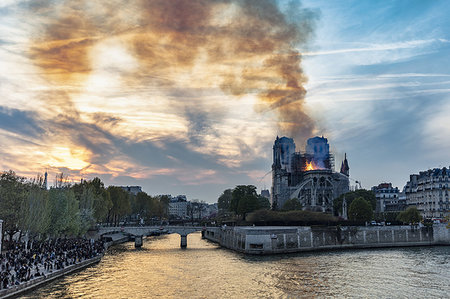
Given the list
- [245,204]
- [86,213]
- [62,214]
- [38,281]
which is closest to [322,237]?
[245,204]

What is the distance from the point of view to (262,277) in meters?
50.2

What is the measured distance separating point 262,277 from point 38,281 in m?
25.4

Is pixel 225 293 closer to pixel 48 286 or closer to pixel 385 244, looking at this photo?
pixel 48 286

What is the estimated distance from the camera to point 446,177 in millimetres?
133750

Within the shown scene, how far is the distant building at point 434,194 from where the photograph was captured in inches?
5138

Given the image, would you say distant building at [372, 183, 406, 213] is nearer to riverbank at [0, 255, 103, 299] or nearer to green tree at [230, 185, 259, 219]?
green tree at [230, 185, 259, 219]

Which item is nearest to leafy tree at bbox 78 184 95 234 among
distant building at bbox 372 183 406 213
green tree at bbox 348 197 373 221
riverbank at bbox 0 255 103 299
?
riverbank at bbox 0 255 103 299

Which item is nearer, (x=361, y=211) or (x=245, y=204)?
(x=361, y=211)

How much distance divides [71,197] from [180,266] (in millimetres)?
26678

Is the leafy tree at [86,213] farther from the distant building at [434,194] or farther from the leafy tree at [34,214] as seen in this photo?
the distant building at [434,194]

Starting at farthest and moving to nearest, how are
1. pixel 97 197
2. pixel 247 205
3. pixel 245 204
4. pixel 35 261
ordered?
pixel 245 204 < pixel 247 205 < pixel 97 197 < pixel 35 261

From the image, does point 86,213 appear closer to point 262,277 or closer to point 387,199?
point 262,277

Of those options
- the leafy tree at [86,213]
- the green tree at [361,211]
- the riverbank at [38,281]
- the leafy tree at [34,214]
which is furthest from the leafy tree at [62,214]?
the green tree at [361,211]

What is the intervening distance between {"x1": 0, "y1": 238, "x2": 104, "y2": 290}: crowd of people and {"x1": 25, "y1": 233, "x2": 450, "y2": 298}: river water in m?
2.06
